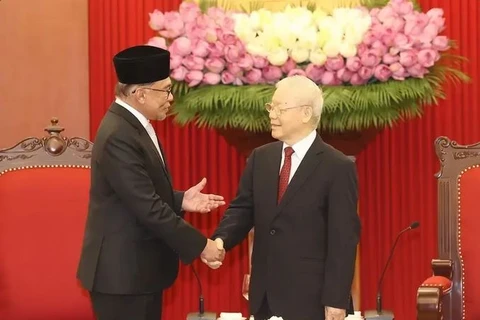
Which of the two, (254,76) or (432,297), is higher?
(254,76)

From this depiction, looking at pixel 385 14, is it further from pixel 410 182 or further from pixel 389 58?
pixel 410 182

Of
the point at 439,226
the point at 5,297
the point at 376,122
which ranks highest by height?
the point at 376,122

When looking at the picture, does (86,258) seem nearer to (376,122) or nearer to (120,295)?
(120,295)

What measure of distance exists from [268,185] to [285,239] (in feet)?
0.70

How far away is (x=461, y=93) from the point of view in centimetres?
515

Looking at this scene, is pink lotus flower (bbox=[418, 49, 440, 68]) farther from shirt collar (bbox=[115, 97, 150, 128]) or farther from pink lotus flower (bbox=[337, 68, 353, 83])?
shirt collar (bbox=[115, 97, 150, 128])

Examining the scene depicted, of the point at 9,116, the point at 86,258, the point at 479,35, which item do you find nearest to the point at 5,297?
the point at 86,258

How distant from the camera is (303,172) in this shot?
11.6 feet

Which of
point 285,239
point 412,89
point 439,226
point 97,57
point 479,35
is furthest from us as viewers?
point 97,57

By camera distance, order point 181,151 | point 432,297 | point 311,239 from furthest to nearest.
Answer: point 181,151 → point 432,297 → point 311,239

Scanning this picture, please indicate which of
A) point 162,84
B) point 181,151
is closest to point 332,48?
point 162,84

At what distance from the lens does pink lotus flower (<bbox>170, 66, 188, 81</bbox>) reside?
→ 4184mm

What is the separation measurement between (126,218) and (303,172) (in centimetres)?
65

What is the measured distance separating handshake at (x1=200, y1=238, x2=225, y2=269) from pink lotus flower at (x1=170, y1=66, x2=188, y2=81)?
76 centimetres
